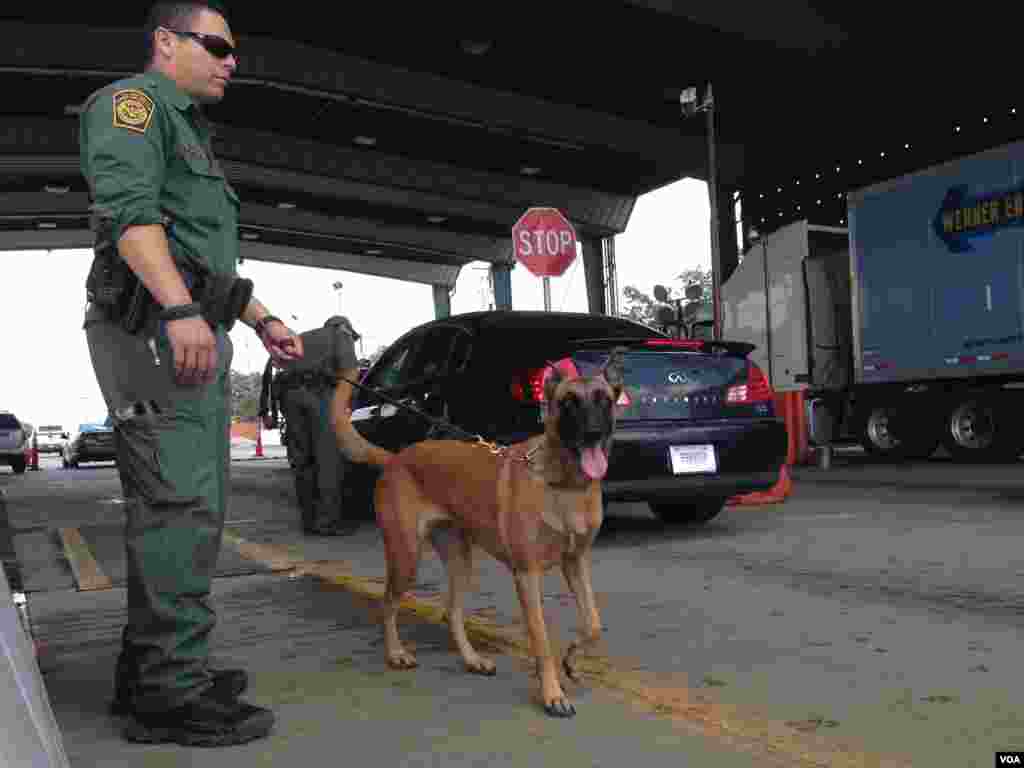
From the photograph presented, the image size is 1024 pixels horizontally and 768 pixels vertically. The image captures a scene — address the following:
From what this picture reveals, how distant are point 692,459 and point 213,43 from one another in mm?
4578

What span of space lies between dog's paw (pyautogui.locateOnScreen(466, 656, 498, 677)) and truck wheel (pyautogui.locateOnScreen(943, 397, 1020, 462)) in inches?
444

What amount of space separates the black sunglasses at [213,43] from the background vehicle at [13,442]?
2572 cm

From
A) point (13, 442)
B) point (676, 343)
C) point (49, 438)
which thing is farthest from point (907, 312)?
point (49, 438)

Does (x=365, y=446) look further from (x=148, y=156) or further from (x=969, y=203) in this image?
(x=969, y=203)

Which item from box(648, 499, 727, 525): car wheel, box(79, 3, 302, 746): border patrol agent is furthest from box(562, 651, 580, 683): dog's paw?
box(648, 499, 727, 525): car wheel

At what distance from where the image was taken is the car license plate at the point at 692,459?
6918 millimetres

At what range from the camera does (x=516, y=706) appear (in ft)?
11.0

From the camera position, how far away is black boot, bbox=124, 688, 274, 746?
3.03 metres

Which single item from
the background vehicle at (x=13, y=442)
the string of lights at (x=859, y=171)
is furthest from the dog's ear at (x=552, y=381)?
the background vehicle at (x=13, y=442)

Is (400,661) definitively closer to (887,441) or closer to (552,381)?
(552,381)

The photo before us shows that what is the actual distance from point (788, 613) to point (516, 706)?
1.76 m

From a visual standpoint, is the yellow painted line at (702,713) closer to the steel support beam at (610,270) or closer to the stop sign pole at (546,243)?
the stop sign pole at (546,243)

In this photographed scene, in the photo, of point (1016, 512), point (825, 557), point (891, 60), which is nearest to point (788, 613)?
point (825, 557)

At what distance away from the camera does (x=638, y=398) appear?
22.7ft
